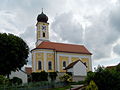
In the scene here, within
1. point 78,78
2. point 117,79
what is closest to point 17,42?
point 78,78

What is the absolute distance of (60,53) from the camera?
66.4 m

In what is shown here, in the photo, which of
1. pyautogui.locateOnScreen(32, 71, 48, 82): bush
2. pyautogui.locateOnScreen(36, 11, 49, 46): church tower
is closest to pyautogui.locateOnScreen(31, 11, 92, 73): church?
pyautogui.locateOnScreen(36, 11, 49, 46): church tower

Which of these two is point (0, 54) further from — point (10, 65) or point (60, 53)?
point (60, 53)

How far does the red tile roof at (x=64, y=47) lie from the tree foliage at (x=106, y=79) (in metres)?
35.4

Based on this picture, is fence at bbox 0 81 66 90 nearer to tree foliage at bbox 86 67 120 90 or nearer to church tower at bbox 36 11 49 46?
tree foliage at bbox 86 67 120 90

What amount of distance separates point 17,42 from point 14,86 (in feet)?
48.1

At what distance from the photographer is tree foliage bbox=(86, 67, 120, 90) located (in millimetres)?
28438

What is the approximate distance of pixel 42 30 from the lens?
7288cm

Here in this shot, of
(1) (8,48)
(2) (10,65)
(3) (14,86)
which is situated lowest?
(3) (14,86)

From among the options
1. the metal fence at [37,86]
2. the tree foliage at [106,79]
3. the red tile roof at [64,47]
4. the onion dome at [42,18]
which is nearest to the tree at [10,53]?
the metal fence at [37,86]

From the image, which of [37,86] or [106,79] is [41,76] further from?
[106,79]

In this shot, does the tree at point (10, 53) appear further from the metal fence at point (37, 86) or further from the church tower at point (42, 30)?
the church tower at point (42, 30)

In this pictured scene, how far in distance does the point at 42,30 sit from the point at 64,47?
9.19 m

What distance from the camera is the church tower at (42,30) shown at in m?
72.1
